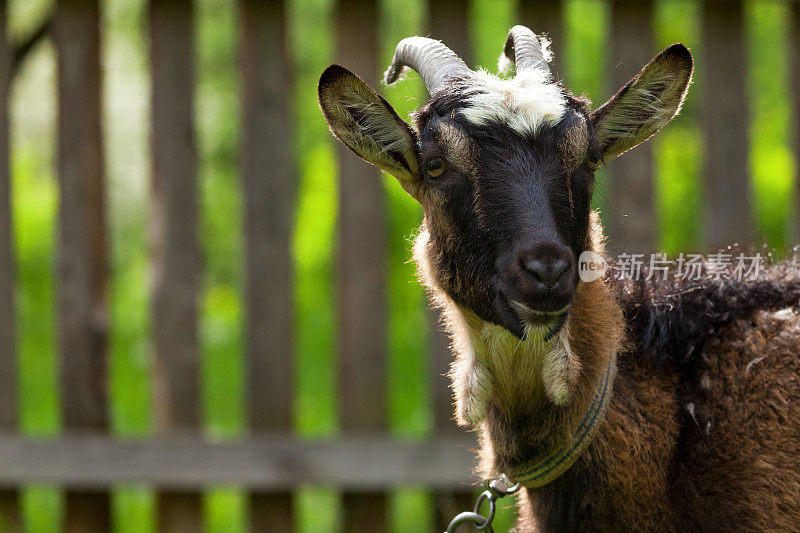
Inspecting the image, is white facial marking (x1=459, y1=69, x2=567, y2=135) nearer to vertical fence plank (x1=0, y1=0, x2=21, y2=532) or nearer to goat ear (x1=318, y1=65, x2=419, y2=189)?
goat ear (x1=318, y1=65, x2=419, y2=189)

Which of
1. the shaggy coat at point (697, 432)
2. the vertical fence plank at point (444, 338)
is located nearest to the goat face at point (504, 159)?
the shaggy coat at point (697, 432)

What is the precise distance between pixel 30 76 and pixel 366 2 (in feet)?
25.7

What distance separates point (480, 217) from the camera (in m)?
3.17

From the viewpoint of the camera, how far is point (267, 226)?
6.08 meters

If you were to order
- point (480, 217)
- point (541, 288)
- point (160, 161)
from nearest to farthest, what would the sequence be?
1. point (541, 288)
2. point (480, 217)
3. point (160, 161)

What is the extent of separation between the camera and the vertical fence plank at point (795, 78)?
6184 millimetres

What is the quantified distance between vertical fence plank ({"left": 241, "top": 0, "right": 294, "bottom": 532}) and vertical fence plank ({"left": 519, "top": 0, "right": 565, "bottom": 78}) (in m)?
1.56

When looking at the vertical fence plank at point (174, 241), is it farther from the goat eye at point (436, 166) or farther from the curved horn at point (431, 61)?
the goat eye at point (436, 166)

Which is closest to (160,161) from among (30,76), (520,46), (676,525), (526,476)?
(520,46)

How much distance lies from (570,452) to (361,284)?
3.04m

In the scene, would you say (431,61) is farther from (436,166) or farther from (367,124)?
(436,166)

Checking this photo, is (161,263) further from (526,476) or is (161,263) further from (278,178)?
(526,476)

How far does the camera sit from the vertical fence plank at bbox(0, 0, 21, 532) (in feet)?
20.0

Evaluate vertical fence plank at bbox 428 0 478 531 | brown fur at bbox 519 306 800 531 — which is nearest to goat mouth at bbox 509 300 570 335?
brown fur at bbox 519 306 800 531
